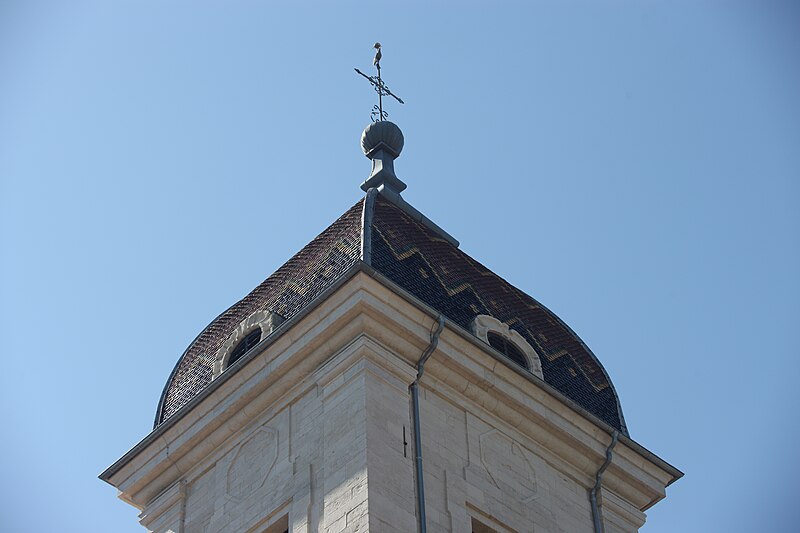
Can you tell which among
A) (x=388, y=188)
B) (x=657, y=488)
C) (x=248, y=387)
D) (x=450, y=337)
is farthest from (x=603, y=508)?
(x=388, y=188)

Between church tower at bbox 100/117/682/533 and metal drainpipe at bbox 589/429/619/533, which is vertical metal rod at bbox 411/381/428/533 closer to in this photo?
church tower at bbox 100/117/682/533

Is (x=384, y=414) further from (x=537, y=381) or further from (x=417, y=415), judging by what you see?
(x=537, y=381)

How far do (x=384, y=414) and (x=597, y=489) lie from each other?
410 centimetres

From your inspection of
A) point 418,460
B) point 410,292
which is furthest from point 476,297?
point 418,460

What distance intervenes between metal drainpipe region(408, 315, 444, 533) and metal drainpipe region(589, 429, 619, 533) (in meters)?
3.26

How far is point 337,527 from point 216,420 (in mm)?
3883

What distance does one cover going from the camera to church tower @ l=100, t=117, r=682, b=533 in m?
28.8

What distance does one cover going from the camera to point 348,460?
28.4 meters

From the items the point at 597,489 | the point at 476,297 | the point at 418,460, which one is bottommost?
the point at 418,460

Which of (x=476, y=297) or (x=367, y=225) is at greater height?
(x=367, y=225)

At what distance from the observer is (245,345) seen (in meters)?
31.9

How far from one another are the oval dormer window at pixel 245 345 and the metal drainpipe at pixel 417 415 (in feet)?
9.25

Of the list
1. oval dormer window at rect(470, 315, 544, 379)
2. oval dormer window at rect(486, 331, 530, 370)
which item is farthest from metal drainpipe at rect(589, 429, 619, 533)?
oval dormer window at rect(486, 331, 530, 370)

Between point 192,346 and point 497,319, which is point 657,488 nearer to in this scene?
point 497,319
